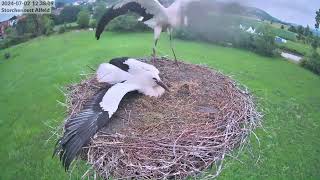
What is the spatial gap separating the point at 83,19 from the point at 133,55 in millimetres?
1319

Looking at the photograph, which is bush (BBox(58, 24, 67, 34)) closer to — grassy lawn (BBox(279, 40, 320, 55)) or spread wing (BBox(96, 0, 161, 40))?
spread wing (BBox(96, 0, 161, 40))

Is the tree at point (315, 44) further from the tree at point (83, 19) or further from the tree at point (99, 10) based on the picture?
the tree at point (83, 19)

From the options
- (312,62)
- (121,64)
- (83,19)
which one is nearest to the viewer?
(121,64)

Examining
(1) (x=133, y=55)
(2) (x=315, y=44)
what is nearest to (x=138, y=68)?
(1) (x=133, y=55)

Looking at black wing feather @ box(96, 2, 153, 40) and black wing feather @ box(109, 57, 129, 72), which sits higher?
black wing feather @ box(96, 2, 153, 40)

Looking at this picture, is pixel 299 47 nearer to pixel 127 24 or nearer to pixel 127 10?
pixel 127 10

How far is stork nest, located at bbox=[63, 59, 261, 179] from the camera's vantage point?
3533 millimetres

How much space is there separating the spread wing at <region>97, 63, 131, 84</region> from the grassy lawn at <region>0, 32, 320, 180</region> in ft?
1.93

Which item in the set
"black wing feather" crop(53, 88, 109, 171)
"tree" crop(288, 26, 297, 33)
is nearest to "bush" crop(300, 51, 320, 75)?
"tree" crop(288, 26, 297, 33)

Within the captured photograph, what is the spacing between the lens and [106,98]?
A: 13.7 ft

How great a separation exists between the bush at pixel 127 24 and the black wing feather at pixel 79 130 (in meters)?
3.47

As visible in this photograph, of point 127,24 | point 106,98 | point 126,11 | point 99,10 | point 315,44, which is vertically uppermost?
point 126,11

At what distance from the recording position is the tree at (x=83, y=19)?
727 cm

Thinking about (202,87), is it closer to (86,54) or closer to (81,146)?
(81,146)
